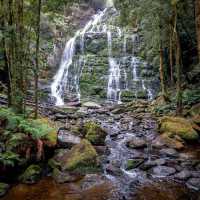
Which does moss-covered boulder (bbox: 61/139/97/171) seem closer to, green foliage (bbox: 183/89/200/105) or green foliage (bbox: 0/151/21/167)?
green foliage (bbox: 0/151/21/167)

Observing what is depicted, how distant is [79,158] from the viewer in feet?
28.1

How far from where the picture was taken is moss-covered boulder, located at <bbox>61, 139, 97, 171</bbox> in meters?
8.41

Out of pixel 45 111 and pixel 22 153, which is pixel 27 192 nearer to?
pixel 22 153

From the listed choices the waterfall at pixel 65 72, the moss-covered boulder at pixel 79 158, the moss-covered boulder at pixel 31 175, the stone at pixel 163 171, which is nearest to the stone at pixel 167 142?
the stone at pixel 163 171

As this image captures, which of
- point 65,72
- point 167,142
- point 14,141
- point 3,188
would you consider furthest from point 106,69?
point 3,188

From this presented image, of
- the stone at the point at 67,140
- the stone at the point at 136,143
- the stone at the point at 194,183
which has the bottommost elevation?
the stone at the point at 194,183

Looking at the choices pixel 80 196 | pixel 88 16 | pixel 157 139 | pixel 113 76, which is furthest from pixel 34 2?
pixel 88 16

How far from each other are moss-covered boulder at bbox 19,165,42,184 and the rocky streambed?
205 mm

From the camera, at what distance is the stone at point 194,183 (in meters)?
7.24

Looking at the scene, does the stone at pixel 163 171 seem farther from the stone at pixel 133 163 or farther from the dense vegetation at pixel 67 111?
the stone at pixel 133 163

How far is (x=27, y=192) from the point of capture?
23.3ft

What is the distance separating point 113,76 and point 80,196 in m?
18.4

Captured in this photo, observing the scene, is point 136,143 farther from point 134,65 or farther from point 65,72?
point 65,72

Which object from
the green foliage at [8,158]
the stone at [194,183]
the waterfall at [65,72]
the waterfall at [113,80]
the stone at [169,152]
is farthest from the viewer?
the waterfall at [65,72]
